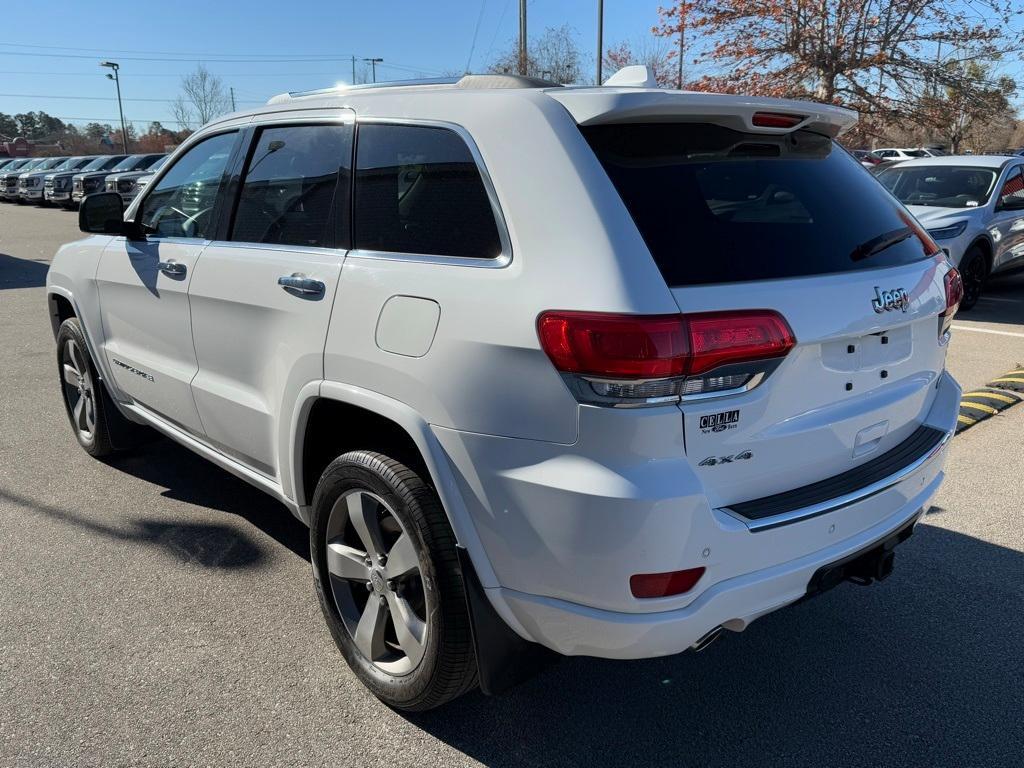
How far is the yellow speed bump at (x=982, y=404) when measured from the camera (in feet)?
18.0

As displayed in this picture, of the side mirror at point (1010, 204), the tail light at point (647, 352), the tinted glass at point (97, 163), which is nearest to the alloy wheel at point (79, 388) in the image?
the tail light at point (647, 352)

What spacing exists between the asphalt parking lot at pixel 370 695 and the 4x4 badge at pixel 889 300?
1.29 m

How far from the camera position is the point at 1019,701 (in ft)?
8.93

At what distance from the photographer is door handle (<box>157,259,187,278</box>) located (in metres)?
3.50

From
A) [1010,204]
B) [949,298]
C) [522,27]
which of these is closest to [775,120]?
→ [949,298]

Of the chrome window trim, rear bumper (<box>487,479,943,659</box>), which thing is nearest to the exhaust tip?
rear bumper (<box>487,479,943,659</box>)

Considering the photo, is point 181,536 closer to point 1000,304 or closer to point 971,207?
point 971,207

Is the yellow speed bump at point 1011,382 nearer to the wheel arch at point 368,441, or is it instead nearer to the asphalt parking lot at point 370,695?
the asphalt parking lot at point 370,695

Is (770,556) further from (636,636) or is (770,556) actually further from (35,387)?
(35,387)

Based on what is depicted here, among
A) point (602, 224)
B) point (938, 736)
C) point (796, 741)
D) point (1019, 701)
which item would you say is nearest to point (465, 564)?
point (602, 224)

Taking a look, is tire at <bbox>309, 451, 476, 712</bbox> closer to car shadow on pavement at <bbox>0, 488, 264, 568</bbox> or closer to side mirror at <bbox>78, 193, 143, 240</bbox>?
car shadow on pavement at <bbox>0, 488, 264, 568</bbox>

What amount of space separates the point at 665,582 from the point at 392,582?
0.95 meters

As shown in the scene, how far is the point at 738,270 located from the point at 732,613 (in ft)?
2.89

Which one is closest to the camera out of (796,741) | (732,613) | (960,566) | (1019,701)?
(732,613)
